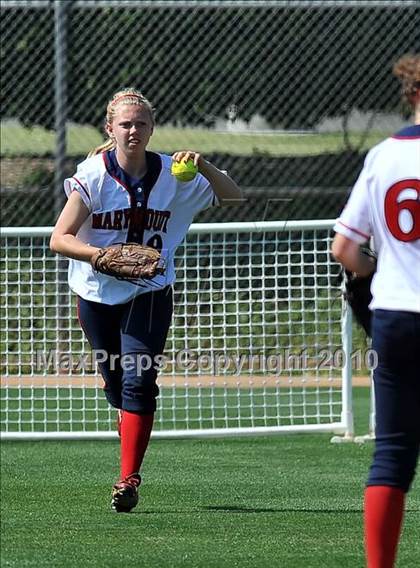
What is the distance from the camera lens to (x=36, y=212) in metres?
10.3

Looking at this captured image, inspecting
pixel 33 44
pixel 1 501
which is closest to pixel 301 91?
pixel 33 44

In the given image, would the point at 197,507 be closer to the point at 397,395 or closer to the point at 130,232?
the point at 130,232

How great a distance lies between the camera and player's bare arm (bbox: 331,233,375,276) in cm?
384

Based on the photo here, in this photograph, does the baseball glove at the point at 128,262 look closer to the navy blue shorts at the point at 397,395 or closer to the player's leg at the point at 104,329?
the player's leg at the point at 104,329

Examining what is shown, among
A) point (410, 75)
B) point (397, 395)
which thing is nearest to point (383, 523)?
point (397, 395)

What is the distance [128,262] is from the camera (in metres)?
5.49

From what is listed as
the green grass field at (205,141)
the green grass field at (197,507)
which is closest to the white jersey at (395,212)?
the green grass field at (197,507)

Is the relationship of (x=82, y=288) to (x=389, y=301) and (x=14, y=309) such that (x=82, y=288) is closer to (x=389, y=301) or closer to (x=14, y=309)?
(x=389, y=301)

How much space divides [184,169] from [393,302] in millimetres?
2249

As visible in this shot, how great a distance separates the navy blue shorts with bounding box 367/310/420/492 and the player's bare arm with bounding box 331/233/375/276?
0.19m

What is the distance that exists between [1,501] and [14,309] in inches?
131

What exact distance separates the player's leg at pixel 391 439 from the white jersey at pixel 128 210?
83.8 inches

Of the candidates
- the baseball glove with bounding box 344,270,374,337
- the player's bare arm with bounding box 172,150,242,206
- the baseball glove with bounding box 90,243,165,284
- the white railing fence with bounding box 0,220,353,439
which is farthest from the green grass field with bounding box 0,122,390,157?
the baseball glove with bounding box 344,270,374,337

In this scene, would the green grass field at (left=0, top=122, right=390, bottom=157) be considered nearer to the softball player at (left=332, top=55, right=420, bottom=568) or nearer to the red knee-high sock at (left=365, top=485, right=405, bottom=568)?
the softball player at (left=332, top=55, right=420, bottom=568)
